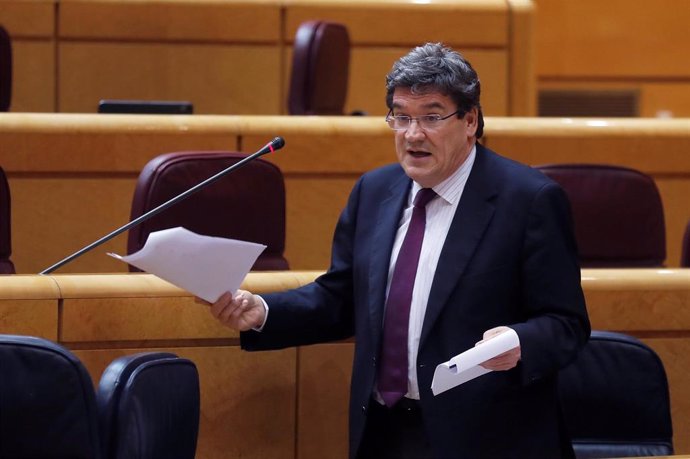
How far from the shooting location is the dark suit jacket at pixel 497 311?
106 centimetres

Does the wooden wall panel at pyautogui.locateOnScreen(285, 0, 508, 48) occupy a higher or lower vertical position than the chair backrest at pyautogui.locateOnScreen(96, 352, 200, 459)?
higher

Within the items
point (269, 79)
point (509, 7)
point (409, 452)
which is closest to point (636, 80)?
point (509, 7)

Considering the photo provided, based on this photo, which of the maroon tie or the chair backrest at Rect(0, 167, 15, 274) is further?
the chair backrest at Rect(0, 167, 15, 274)

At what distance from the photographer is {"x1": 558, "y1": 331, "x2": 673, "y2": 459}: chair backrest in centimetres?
124

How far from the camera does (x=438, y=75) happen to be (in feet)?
3.53

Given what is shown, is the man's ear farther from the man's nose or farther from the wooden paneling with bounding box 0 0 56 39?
the wooden paneling with bounding box 0 0 56 39

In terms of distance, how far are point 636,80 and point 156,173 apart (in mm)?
2121

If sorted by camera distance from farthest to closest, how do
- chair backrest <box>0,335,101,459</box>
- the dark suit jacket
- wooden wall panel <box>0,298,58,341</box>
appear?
wooden wall panel <box>0,298,58,341</box> < the dark suit jacket < chair backrest <box>0,335,101,459</box>

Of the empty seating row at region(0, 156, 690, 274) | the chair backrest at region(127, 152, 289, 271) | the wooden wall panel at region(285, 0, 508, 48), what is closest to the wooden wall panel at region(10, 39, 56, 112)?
the wooden wall panel at region(285, 0, 508, 48)

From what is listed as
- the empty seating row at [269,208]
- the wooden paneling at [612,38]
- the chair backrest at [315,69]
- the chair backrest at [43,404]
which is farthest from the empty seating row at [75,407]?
the wooden paneling at [612,38]

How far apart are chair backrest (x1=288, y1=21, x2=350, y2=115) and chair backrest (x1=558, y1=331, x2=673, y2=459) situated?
1.01 m

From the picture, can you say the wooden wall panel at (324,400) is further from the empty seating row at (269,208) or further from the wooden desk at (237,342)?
the empty seating row at (269,208)

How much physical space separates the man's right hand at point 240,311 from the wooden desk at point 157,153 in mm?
747

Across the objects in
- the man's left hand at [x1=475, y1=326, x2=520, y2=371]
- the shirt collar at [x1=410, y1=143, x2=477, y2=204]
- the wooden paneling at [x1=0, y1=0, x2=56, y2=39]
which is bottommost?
the man's left hand at [x1=475, y1=326, x2=520, y2=371]
